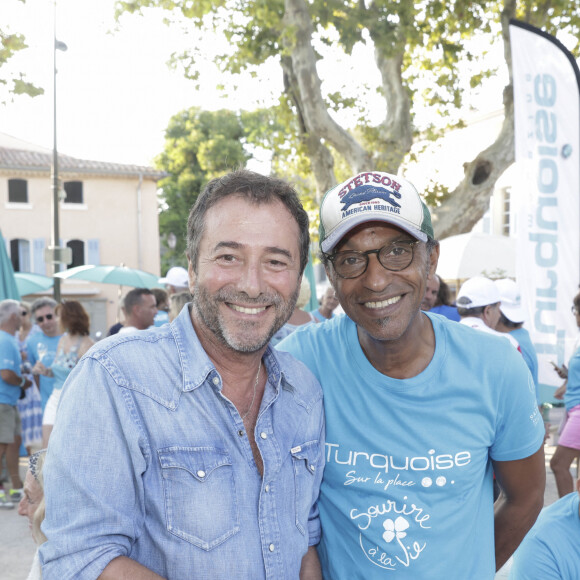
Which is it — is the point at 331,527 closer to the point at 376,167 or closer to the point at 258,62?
the point at 376,167

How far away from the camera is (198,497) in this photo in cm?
157

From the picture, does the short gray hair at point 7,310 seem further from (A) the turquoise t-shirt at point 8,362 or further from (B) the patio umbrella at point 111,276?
(B) the patio umbrella at point 111,276

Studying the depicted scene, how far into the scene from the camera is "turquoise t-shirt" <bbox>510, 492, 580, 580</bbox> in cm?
254

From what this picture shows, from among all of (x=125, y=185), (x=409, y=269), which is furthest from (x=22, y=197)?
(x=409, y=269)

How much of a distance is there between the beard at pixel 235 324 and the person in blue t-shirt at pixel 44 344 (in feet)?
18.1

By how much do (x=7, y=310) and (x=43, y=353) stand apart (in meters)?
0.61

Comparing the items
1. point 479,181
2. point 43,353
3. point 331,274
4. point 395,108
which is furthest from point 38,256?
point 331,274

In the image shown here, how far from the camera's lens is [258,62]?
38.2ft

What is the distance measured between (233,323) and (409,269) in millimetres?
621

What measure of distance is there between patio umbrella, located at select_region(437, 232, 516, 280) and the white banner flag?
14.3 ft

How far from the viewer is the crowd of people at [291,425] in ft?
4.93

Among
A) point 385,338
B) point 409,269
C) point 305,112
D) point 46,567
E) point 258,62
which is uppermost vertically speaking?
point 258,62

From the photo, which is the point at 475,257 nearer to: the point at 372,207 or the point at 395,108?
the point at 395,108

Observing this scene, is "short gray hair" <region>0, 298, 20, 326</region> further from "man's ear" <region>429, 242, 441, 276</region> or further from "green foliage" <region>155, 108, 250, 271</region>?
"green foliage" <region>155, 108, 250, 271</region>
